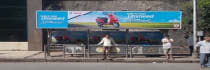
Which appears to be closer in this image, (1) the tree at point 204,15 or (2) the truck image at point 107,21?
(2) the truck image at point 107,21

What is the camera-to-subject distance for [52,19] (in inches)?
868

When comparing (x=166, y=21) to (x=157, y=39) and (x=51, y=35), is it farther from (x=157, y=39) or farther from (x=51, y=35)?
(x=51, y=35)

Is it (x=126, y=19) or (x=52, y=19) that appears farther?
(x=52, y=19)

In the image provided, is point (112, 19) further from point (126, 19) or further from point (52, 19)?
point (52, 19)

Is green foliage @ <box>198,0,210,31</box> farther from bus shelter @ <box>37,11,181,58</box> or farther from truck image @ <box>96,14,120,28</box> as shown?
truck image @ <box>96,14,120,28</box>

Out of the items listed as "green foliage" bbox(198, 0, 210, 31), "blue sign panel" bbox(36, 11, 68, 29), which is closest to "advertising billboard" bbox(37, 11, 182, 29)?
"blue sign panel" bbox(36, 11, 68, 29)

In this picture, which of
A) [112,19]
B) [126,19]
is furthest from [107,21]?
[126,19]

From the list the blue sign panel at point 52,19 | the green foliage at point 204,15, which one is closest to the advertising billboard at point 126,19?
the blue sign panel at point 52,19

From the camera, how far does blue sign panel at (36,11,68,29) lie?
2200 centimetres

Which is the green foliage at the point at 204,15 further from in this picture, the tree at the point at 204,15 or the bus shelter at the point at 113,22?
the bus shelter at the point at 113,22

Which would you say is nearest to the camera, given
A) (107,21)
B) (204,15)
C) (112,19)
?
(112,19)

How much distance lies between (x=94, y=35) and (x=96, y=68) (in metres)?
8.50

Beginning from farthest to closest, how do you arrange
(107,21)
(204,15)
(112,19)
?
1. (204,15)
2. (107,21)
3. (112,19)

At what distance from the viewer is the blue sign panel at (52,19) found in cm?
2200
